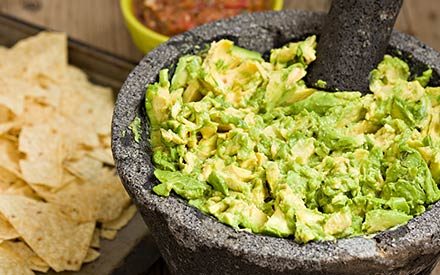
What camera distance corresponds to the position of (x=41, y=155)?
220 cm

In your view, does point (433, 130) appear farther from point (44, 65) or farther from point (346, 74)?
point (44, 65)

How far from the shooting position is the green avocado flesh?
1518mm

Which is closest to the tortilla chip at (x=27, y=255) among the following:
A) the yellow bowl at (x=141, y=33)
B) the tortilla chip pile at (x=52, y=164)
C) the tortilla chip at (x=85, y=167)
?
the tortilla chip pile at (x=52, y=164)

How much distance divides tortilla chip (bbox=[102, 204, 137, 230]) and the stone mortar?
0.41m

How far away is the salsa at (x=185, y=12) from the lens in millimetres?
2479

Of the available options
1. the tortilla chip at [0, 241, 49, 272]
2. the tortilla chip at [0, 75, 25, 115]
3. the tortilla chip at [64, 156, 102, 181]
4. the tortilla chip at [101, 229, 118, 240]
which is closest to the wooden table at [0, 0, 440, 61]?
the tortilla chip at [0, 75, 25, 115]

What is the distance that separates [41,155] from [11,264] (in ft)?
1.20

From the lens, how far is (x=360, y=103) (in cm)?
171

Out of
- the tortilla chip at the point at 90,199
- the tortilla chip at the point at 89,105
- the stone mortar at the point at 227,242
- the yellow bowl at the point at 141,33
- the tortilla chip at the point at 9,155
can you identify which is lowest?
the tortilla chip at the point at 90,199

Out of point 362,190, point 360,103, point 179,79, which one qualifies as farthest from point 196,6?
point 362,190

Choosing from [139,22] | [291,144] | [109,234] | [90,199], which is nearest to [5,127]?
[90,199]

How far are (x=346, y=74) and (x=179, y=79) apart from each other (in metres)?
0.35

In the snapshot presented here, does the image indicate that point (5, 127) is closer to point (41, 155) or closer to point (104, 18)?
point (41, 155)

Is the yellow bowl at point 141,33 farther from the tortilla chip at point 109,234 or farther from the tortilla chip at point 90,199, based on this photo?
the tortilla chip at point 109,234
